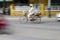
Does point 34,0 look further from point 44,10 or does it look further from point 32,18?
point 32,18

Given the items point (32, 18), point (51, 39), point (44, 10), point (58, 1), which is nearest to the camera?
point (51, 39)

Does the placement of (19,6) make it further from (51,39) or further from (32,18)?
(51,39)

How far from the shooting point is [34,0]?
1310 inches

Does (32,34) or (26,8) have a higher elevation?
(26,8)

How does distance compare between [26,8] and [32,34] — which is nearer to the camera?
[32,34]

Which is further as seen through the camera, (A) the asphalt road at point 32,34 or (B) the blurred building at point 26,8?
(B) the blurred building at point 26,8

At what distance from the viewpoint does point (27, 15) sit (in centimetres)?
2031

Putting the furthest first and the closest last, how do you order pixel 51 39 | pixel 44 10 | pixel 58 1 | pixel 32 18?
1. pixel 58 1
2. pixel 44 10
3. pixel 32 18
4. pixel 51 39

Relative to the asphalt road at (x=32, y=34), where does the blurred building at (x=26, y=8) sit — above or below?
above

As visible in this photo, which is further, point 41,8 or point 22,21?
point 41,8

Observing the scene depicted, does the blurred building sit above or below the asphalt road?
above

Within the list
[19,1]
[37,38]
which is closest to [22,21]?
[37,38]

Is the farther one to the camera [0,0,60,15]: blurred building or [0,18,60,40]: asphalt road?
[0,0,60,15]: blurred building

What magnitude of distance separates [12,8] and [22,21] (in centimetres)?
969
